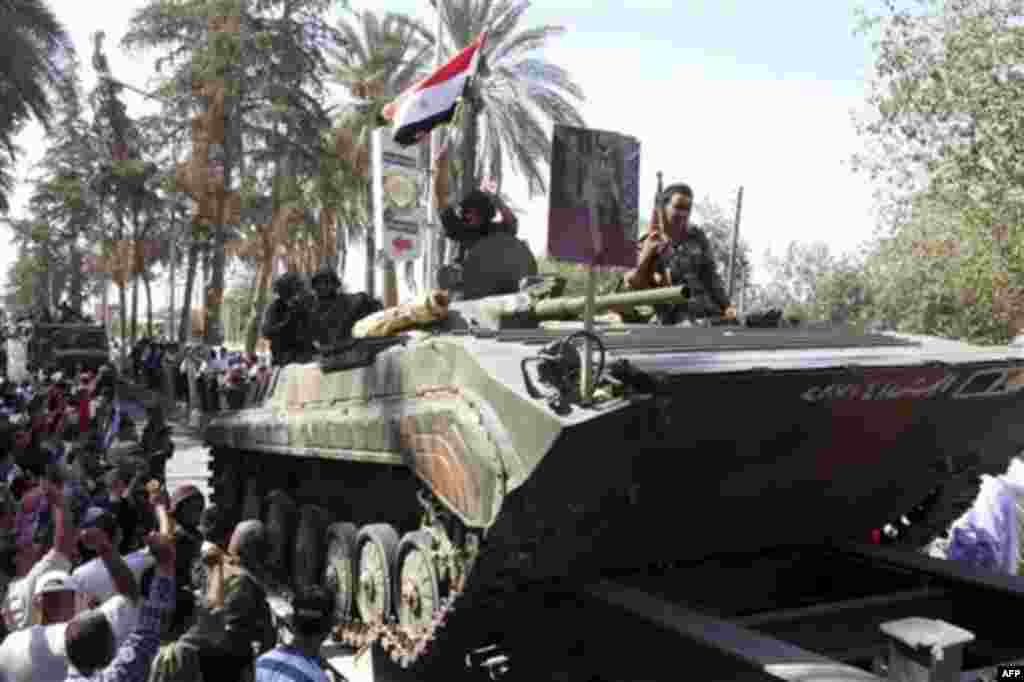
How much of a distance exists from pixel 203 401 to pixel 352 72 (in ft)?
38.4

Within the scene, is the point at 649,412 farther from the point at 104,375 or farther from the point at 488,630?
the point at 104,375

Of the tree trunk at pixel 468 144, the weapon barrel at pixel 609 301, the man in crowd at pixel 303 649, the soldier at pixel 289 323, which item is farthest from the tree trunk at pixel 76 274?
the man in crowd at pixel 303 649

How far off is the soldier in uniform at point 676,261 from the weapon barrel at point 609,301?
3.82ft

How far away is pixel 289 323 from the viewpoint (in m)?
9.32

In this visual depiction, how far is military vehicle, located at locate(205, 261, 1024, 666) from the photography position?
5.02 m

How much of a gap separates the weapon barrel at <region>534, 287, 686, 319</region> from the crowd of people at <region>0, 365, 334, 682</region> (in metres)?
2.06

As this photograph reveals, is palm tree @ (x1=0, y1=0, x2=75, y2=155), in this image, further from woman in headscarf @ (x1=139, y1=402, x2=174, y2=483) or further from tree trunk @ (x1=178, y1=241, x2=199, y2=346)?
tree trunk @ (x1=178, y1=241, x2=199, y2=346)

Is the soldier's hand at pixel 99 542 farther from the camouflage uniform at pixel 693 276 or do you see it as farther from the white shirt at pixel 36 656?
the camouflage uniform at pixel 693 276

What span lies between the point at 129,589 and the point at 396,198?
9256 mm

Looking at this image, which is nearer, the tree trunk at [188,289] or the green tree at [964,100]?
the green tree at [964,100]

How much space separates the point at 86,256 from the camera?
5734cm

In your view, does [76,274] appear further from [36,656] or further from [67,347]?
[36,656]

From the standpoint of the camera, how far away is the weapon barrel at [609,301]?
5.41 m

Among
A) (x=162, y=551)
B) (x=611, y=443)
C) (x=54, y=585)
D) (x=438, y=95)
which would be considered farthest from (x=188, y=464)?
(x=611, y=443)
